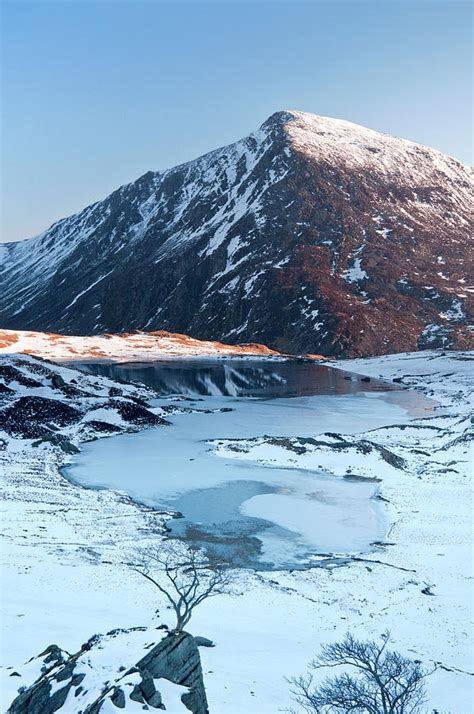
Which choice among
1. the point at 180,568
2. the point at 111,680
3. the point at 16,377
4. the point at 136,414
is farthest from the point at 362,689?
the point at 16,377

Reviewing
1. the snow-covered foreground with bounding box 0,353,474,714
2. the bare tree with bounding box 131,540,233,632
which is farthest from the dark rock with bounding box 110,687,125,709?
the bare tree with bounding box 131,540,233,632

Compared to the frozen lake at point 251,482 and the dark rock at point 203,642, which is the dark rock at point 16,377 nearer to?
the frozen lake at point 251,482

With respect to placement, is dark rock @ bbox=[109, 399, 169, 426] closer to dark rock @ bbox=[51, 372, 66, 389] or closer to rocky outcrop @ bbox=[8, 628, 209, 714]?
dark rock @ bbox=[51, 372, 66, 389]

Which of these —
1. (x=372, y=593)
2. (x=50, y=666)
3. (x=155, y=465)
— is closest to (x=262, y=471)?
(x=155, y=465)

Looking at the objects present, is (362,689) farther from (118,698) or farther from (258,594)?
(258,594)

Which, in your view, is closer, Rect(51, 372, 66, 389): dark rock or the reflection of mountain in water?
Rect(51, 372, 66, 389): dark rock
